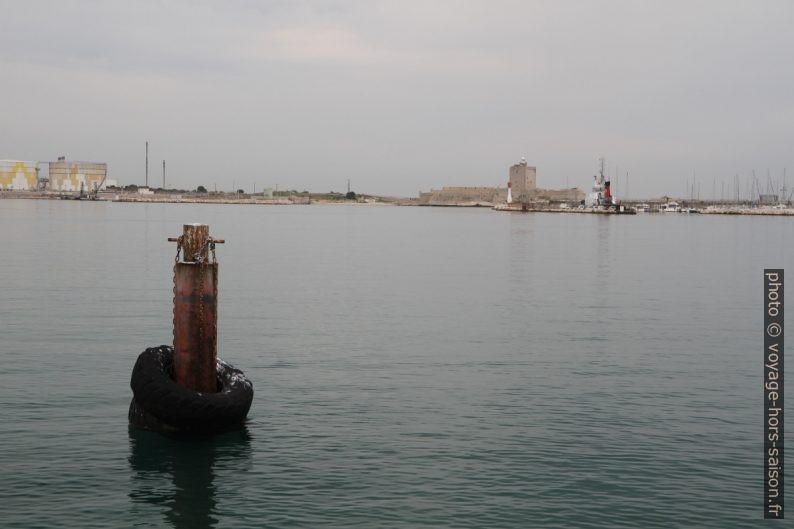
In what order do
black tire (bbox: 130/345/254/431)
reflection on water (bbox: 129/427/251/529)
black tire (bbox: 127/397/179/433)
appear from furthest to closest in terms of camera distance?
black tire (bbox: 127/397/179/433) < black tire (bbox: 130/345/254/431) < reflection on water (bbox: 129/427/251/529)

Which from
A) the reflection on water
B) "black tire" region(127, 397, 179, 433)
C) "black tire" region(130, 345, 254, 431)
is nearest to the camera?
the reflection on water

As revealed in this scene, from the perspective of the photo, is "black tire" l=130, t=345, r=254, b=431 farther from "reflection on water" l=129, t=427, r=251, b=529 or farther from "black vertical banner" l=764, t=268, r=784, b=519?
"black vertical banner" l=764, t=268, r=784, b=519

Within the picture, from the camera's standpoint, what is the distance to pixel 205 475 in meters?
14.7

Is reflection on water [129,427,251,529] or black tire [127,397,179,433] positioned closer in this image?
reflection on water [129,427,251,529]

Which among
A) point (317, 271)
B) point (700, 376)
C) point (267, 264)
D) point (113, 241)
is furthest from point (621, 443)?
point (113, 241)

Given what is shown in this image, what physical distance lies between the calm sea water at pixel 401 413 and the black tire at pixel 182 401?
0.39m

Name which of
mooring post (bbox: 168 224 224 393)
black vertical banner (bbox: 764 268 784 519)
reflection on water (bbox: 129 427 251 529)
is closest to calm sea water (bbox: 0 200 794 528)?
reflection on water (bbox: 129 427 251 529)

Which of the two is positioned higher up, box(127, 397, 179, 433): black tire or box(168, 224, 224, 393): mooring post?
box(168, 224, 224, 393): mooring post

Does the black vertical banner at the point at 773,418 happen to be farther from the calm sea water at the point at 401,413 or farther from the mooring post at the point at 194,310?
the mooring post at the point at 194,310

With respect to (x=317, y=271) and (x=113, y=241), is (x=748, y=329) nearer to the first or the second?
(x=317, y=271)

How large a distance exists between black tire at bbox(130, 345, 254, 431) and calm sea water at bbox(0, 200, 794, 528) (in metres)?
0.39

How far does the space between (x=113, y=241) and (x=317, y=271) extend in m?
33.6

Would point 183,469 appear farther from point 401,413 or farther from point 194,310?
point 401,413

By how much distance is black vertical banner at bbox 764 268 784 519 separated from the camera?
13886 mm
